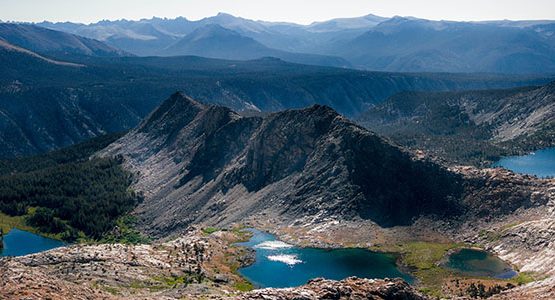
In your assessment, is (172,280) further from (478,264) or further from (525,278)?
(525,278)

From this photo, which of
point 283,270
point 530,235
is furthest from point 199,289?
point 530,235

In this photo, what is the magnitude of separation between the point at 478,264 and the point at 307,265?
49.3m

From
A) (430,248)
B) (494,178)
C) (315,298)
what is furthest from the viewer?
(494,178)

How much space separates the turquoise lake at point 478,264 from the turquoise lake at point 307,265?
658 inches

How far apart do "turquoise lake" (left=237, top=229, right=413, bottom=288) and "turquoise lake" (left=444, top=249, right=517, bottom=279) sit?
16.7 m

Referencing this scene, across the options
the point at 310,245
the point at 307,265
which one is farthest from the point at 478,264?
the point at 310,245

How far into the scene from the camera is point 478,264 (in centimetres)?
16262

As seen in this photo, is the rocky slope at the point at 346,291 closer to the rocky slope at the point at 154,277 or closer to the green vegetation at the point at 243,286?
the rocky slope at the point at 154,277

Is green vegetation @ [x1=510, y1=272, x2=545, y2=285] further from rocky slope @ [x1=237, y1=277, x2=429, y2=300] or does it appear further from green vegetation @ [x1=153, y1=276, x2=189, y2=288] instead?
green vegetation @ [x1=153, y1=276, x2=189, y2=288]

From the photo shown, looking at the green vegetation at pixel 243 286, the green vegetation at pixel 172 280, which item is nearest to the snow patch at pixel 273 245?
the green vegetation at pixel 243 286

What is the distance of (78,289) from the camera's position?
297 feet

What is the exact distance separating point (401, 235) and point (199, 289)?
89529 millimetres

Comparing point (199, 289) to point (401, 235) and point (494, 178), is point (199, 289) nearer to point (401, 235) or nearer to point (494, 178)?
point (401, 235)

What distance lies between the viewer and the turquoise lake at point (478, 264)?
506 ft
